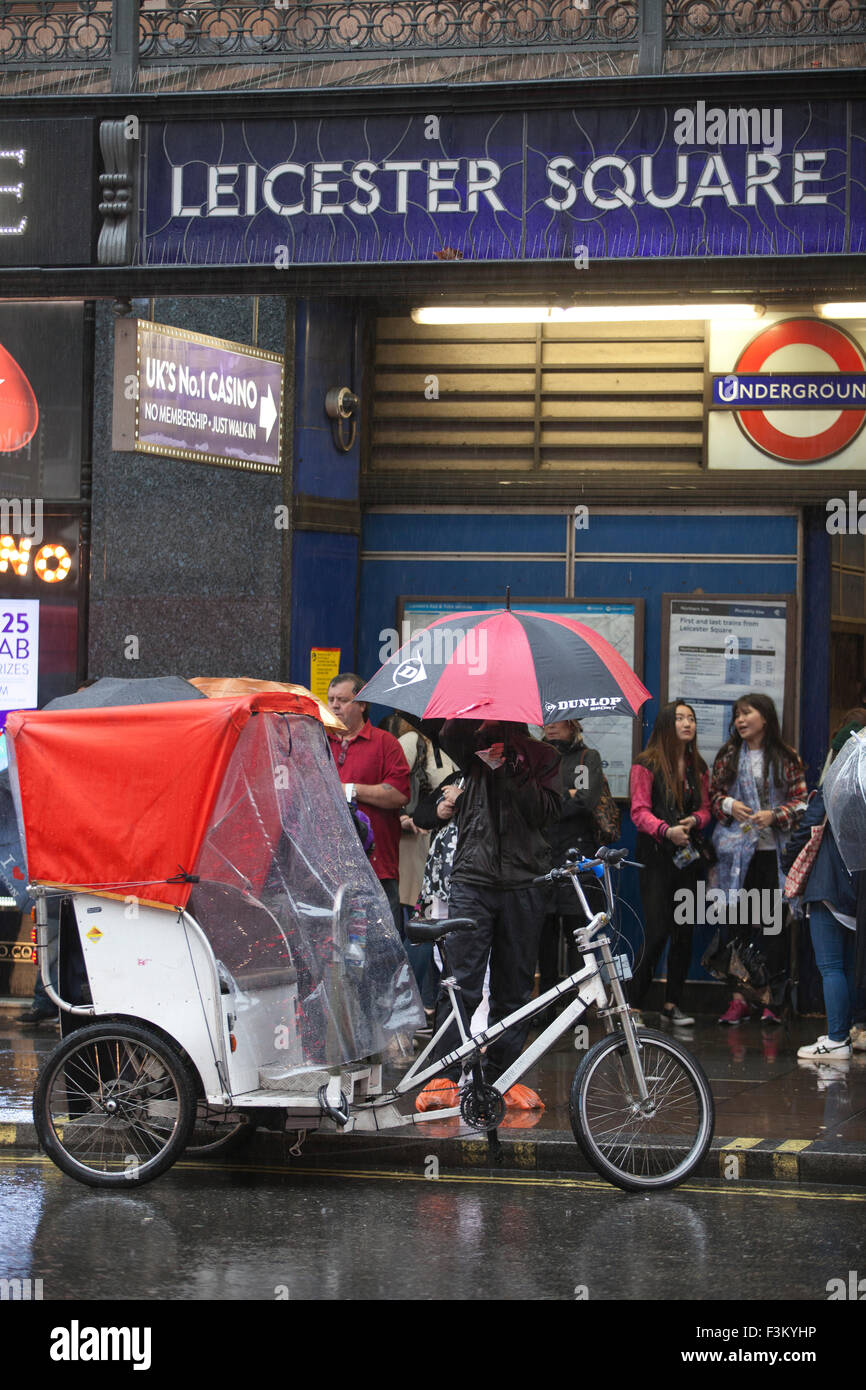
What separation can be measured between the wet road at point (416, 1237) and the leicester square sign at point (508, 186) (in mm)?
4716

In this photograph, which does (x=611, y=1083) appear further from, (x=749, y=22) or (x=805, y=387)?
(x=805, y=387)

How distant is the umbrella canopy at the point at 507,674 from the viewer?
7266 mm

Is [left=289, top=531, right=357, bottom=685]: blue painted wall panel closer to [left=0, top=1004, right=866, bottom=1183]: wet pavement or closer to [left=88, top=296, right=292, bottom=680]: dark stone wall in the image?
[left=88, top=296, right=292, bottom=680]: dark stone wall

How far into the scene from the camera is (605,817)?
10594mm

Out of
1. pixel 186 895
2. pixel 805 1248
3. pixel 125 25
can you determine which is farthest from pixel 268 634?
pixel 805 1248

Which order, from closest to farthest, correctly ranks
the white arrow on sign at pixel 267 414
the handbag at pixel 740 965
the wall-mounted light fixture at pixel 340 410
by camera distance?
the white arrow on sign at pixel 267 414
the handbag at pixel 740 965
the wall-mounted light fixture at pixel 340 410

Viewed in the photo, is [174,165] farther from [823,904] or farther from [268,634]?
[823,904]

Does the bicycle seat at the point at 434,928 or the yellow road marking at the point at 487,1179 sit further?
the bicycle seat at the point at 434,928

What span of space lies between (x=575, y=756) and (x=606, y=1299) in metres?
5.46

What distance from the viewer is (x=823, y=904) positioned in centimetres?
956

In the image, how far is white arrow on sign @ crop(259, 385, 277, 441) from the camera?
33.0 ft

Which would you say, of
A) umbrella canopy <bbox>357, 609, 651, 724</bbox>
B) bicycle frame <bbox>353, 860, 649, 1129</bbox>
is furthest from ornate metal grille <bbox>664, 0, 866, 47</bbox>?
bicycle frame <bbox>353, 860, 649, 1129</bbox>

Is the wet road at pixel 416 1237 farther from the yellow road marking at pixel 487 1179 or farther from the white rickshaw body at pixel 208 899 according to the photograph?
the white rickshaw body at pixel 208 899

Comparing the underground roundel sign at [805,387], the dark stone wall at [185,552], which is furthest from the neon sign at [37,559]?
the underground roundel sign at [805,387]
